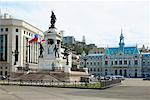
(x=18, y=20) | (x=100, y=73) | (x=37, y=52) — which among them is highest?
(x=18, y=20)

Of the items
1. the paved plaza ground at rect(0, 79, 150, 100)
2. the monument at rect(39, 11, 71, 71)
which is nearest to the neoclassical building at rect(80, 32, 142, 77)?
the monument at rect(39, 11, 71, 71)

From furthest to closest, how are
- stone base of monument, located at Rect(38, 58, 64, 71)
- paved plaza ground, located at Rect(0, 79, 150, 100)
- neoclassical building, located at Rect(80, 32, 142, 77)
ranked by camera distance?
neoclassical building, located at Rect(80, 32, 142, 77), stone base of monument, located at Rect(38, 58, 64, 71), paved plaza ground, located at Rect(0, 79, 150, 100)

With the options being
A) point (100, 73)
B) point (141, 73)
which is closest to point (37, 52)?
point (100, 73)

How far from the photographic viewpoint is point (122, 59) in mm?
153500

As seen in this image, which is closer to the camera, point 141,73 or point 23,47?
point 23,47

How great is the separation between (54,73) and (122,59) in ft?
307

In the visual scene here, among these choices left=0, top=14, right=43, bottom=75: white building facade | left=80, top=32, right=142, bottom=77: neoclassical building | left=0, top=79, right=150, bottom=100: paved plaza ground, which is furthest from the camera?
left=80, top=32, right=142, bottom=77: neoclassical building

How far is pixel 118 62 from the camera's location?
15388cm

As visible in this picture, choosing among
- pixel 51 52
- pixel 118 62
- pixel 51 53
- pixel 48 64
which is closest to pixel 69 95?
pixel 48 64

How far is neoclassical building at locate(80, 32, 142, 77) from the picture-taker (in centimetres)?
14950

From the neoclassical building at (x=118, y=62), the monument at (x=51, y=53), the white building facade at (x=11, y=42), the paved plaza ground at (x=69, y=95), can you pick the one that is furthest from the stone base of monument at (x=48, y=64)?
the neoclassical building at (x=118, y=62)

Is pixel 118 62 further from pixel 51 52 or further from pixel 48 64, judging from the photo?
pixel 48 64

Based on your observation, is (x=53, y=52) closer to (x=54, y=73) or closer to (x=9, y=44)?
(x=54, y=73)

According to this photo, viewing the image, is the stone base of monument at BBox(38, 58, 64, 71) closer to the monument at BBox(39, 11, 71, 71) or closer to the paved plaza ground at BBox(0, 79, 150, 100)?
the monument at BBox(39, 11, 71, 71)
